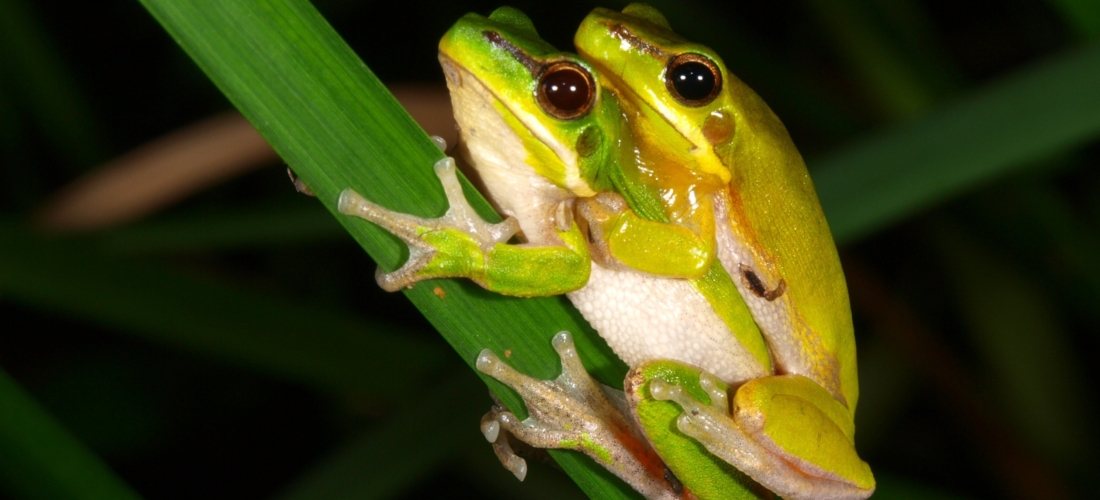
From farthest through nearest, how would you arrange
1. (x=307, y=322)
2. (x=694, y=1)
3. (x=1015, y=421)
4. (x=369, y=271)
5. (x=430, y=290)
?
1. (x=369, y=271)
2. (x=1015, y=421)
3. (x=694, y=1)
4. (x=307, y=322)
5. (x=430, y=290)

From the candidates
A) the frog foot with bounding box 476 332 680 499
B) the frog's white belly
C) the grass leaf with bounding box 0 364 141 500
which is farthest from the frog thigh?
the grass leaf with bounding box 0 364 141 500

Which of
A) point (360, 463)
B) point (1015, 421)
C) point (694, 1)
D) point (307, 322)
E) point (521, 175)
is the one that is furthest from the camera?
point (1015, 421)

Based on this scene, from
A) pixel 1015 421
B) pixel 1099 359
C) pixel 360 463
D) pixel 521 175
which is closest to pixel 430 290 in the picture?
pixel 521 175

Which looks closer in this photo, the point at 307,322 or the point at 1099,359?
the point at 307,322

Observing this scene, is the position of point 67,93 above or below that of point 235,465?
above

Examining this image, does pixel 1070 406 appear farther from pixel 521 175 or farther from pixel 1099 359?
pixel 521 175

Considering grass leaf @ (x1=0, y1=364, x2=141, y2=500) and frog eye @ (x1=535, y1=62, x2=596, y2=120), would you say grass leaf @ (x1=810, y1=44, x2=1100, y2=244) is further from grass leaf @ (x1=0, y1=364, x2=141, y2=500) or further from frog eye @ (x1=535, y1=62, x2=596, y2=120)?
grass leaf @ (x1=0, y1=364, x2=141, y2=500)

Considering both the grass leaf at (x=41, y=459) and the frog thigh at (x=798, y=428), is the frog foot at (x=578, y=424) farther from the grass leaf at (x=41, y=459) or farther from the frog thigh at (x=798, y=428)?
the grass leaf at (x=41, y=459)

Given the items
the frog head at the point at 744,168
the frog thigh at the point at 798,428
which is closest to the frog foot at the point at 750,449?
the frog thigh at the point at 798,428
